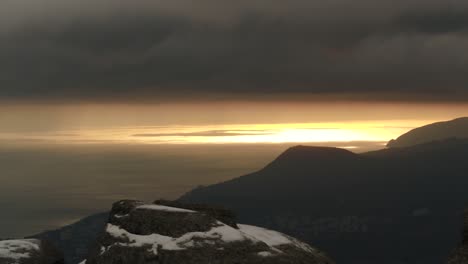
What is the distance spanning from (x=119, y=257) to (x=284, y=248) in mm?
17392

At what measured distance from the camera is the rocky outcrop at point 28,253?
266 feet

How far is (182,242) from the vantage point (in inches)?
2429

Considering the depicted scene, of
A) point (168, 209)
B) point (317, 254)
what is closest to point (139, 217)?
point (168, 209)

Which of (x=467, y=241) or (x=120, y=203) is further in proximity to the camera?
(x=120, y=203)

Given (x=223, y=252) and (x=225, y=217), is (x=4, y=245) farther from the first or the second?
(x=223, y=252)

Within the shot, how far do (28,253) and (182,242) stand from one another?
32121 millimetres

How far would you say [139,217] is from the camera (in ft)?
218

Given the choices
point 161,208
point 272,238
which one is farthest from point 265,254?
point 161,208

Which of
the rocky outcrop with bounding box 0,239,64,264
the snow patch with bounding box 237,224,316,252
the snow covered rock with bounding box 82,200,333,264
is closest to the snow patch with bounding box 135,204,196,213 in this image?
the snow covered rock with bounding box 82,200,333,264

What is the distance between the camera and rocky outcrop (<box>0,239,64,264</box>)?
8112 centimetres

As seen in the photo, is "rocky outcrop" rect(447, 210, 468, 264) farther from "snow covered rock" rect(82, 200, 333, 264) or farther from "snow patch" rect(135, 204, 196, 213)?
"snow patch" rect(135, 204, 196, 213)

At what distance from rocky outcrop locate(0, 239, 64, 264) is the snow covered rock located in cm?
1954

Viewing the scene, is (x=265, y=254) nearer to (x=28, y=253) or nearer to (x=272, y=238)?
(x=272, y=238)

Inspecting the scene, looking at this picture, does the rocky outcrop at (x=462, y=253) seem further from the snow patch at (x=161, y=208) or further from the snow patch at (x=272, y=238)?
the snow patch at (x=161, y=208)
